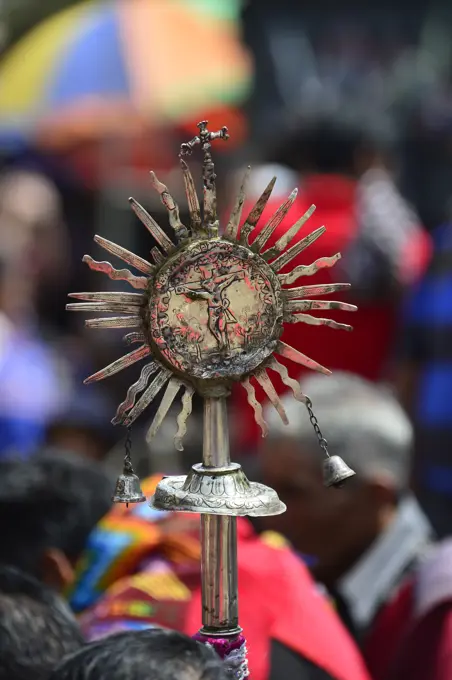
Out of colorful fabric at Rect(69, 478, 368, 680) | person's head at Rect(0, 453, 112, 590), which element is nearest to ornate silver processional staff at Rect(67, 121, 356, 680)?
colorful fabric at Rect(69, 478, 368, 680)

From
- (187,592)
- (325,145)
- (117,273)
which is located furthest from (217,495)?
(325,145)

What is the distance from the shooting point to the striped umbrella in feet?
23.2

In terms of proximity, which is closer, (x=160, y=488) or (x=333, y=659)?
(x=160, y=488)

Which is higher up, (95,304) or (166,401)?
(95,304)

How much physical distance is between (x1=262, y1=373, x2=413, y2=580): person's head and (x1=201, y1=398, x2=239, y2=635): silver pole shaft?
Answer: 1.47 m

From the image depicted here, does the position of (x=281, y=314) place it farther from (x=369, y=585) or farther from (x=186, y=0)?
(x=186, y=0)

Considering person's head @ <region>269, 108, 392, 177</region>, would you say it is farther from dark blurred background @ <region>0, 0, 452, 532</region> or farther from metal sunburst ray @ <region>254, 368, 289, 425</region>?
metal sunburst ray @ <region>254, 368, 289, 425</region>

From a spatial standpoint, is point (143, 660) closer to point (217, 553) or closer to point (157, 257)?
point (217, 553)

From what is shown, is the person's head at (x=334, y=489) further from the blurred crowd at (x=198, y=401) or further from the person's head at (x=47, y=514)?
the person's head at (x=47, y=514)

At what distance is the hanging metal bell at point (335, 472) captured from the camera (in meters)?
1.54

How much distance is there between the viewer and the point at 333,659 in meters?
2.27

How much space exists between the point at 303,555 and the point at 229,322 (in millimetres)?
1697

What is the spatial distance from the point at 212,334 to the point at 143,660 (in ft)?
1.49

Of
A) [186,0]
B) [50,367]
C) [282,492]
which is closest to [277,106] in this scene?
[186,0]
